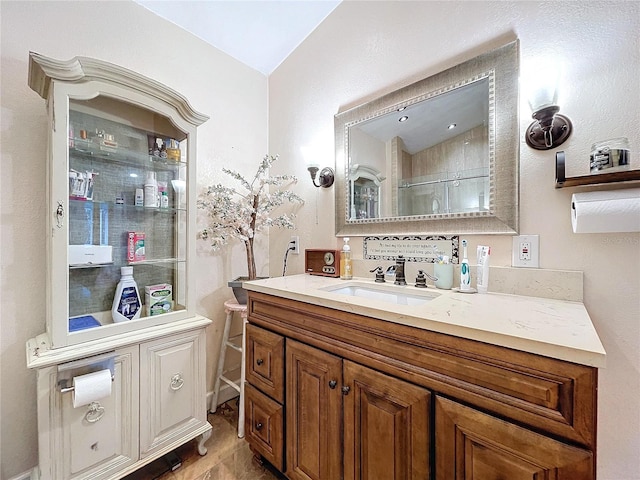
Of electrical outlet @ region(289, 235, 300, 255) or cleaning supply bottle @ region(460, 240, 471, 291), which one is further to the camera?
electrical outlet @ region(289, 235, 300, 255)

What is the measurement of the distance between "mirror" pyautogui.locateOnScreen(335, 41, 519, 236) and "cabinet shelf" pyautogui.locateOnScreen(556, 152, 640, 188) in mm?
148

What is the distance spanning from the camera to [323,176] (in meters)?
1.79

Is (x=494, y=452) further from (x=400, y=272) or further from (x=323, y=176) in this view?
(x=323, y=176)

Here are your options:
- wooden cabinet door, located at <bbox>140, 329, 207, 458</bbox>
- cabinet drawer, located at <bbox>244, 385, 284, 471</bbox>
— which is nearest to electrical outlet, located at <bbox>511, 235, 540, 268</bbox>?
cabinet drawer, located at <bbox>244, 385, 284, 471</bbox>

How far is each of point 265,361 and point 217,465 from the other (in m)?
0.68

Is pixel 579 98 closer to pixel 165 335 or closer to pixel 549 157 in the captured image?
pixel 549 157

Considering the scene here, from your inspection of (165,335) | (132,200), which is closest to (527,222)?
(165,335)

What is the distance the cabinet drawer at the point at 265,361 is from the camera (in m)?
1.19

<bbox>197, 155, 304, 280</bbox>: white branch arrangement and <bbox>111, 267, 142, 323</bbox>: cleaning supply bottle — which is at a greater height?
<bbox>197, 155, 304, 280</bbox>: white branch arrangement

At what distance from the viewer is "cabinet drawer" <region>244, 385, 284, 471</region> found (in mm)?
1188

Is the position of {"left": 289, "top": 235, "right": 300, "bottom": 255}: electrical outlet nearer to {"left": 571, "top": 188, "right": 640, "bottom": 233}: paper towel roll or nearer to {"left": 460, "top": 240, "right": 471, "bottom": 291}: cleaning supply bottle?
{"left": 460, "top": 240, "right": 471, "bottom": 291}: cleaning supply bottle

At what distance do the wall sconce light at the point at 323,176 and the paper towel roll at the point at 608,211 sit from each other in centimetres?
120

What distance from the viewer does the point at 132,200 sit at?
1497 mm

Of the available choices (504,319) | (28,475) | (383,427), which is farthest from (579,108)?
(28,475)
